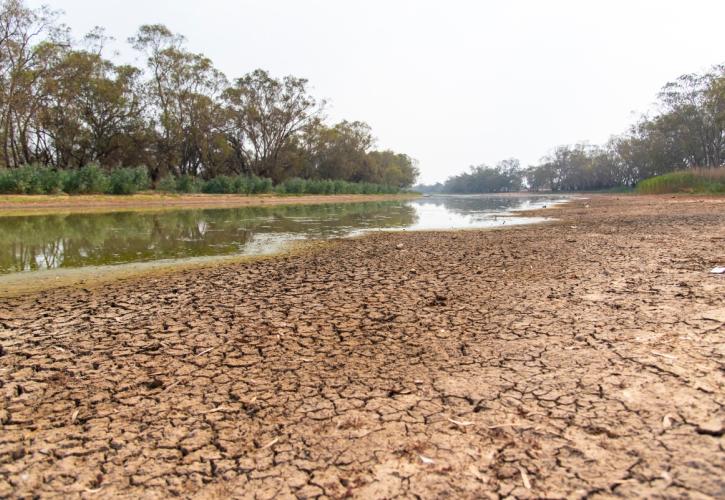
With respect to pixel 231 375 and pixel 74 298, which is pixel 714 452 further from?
pixel 74 298

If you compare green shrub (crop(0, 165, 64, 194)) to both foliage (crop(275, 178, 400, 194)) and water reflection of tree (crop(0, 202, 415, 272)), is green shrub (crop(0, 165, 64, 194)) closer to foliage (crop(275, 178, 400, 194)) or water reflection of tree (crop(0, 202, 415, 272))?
water reflection of tree (crop(0, 202, 415, 272))

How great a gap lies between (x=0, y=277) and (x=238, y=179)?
3105 centimetres

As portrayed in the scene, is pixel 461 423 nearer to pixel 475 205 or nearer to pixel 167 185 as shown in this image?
pixel 167 185

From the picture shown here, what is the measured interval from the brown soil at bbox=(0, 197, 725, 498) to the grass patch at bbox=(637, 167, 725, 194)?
34.0m

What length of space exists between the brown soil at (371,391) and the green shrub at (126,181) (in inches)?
954

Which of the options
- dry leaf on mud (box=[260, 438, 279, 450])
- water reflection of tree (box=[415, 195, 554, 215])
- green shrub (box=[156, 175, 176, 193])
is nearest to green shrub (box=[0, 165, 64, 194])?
green shrub (box=[156, 175, 176, 193])

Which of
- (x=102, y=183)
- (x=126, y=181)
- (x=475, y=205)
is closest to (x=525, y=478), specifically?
(x=102, y=183)

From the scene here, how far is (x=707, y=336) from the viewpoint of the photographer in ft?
10.2

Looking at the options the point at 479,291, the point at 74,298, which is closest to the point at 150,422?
the point at 74,298

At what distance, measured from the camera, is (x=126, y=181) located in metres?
26.1

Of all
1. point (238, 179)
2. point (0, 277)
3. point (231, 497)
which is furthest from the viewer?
point (238, 179)

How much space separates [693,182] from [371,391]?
137 feet

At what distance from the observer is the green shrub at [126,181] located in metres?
25.7

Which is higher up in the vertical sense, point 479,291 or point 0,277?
point 0,277
